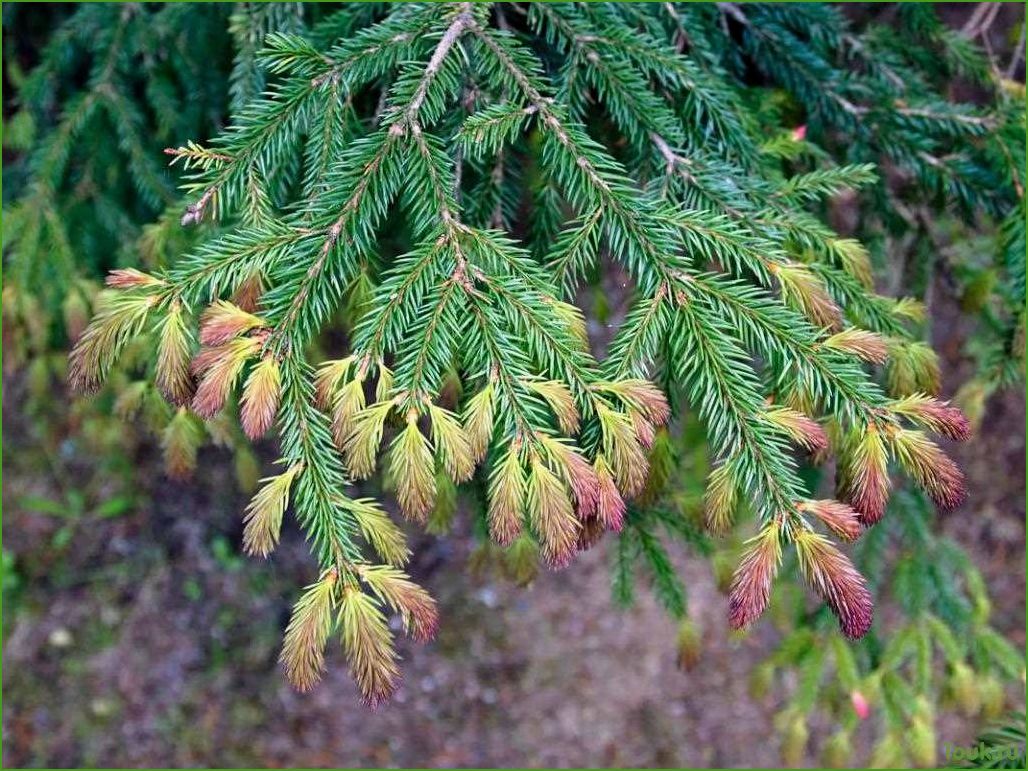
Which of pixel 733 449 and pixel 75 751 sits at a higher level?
pixel 733 449

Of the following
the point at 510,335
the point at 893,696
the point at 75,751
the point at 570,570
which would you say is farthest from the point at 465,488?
the point at 75,751

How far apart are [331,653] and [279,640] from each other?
10.1 inches

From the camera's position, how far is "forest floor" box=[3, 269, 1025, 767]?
3.15m

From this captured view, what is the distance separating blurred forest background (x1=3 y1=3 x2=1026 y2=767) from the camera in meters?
3.15

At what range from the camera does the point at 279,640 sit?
3293 millimetres

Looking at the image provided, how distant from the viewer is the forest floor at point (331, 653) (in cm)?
315

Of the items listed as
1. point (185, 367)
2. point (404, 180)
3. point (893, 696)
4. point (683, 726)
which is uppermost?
point (404, 180)

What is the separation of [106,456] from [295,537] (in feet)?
2.94

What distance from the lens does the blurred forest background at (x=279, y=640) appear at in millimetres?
3148

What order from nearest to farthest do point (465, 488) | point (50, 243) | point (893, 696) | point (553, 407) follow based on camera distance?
point (553, 407), point (465, 488), point (50, 243), point (893, 696)

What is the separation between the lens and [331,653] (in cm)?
322

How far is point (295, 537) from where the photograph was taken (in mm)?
3348

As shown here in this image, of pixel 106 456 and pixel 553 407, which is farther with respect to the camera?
pixel 106 456

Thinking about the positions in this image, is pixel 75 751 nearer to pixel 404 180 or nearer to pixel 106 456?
pixel 106 456
